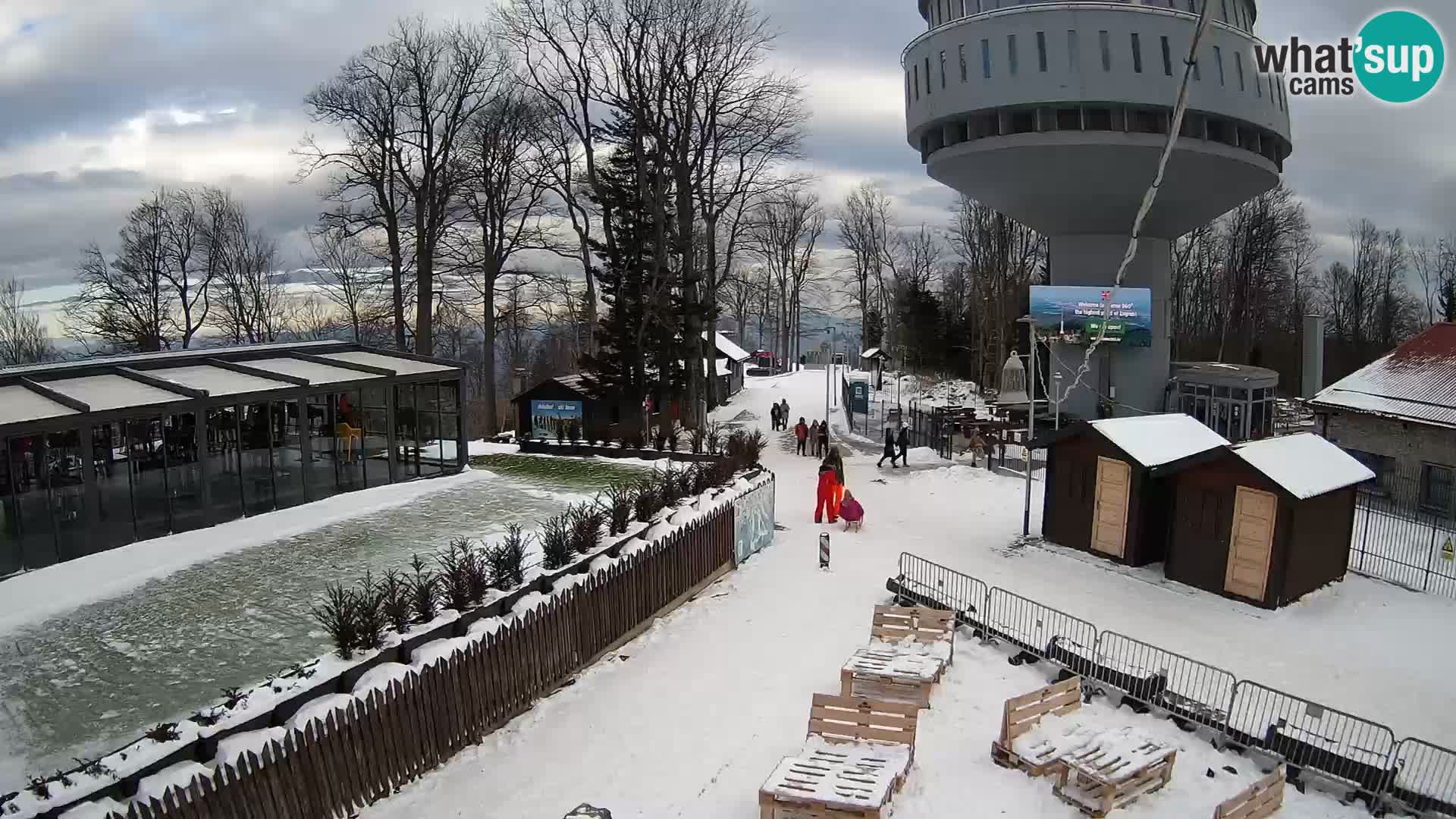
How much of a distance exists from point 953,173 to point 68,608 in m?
30.0

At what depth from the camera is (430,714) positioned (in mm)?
9180

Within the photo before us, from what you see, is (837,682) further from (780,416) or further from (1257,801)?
(780,416)

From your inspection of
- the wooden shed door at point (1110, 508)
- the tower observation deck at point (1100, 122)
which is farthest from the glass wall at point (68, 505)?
the tower observation deck at point (1100, 122)

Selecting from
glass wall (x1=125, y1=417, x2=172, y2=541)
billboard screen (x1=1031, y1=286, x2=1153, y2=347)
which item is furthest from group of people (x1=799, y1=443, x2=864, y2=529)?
billboard screen (x1=1031, y1=286, x2=1153, y2=347)

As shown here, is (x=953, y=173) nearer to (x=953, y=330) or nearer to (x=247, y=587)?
(x=953, y=330)

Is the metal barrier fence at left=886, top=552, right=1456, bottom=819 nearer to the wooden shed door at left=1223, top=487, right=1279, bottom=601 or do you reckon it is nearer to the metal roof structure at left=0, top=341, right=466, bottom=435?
the wooden shed door at left=1223, top=487, right=1279, bottom=601

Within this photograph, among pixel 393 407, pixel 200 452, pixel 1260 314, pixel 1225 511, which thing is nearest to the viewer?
pixel 1225 511

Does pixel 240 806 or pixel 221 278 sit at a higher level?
pixel 221 278

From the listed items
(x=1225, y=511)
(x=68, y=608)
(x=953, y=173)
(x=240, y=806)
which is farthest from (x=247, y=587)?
(x=953, y=173)

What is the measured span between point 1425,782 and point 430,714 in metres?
10.5

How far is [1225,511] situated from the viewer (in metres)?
14.9

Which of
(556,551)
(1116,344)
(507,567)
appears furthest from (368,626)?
(1116,344)

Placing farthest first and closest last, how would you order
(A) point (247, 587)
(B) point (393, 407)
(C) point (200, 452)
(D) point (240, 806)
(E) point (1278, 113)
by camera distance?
(E) point (1278, 113), (B) point (393, 407), (C) point (200, 452), (A) point (247, 587), (D) point (240, 806)

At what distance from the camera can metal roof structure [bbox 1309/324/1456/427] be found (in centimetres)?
2105
